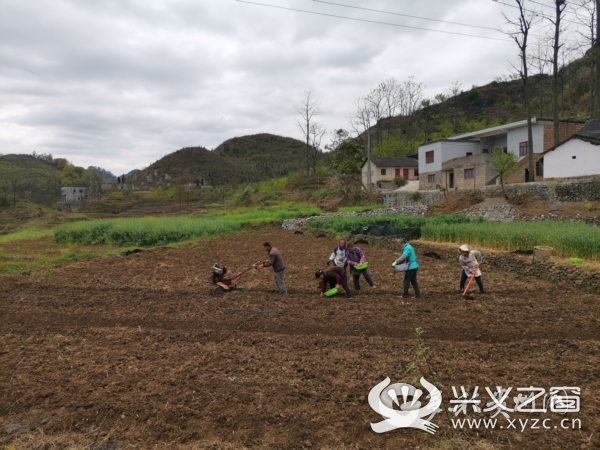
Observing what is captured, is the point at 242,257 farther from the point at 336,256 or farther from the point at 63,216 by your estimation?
the point at 63,216

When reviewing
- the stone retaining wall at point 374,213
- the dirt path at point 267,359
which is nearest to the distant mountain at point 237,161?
the stone retaining wall at point 374,213

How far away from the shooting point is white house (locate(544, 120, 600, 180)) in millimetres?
20250

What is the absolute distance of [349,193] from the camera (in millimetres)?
37938

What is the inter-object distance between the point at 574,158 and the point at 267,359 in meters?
22.9

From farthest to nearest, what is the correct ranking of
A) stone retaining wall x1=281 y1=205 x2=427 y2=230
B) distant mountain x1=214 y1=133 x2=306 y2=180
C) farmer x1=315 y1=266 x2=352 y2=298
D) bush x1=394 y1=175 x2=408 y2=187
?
distant mountain x1=214 y1=133 x2=306 y2=180
bush x1=394 y1=175 x2=408 y2=187
stone retaining wall x1=281 y1=205 x2=427 y2=230
farmer x1=315 y1=266 x2=352 y2=298

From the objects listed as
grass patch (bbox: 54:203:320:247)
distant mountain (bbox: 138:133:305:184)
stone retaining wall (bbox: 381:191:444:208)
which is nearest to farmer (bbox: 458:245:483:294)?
grass patch (bbox: 54:203:320:247)

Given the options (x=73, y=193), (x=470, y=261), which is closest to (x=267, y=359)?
(x=470, y=261)

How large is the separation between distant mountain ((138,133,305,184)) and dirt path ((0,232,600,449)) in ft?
208

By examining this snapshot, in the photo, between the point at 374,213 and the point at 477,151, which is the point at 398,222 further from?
the point at 477,151

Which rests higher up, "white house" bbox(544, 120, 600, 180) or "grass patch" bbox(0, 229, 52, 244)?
"white house" bbox(544, 120, 600, 180)

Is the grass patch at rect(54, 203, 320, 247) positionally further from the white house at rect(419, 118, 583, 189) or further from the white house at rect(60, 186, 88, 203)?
the white house at rect(60, 186, 88, 203)

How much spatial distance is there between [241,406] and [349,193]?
34256mm

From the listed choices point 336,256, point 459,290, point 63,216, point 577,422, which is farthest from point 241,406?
point 63,216
